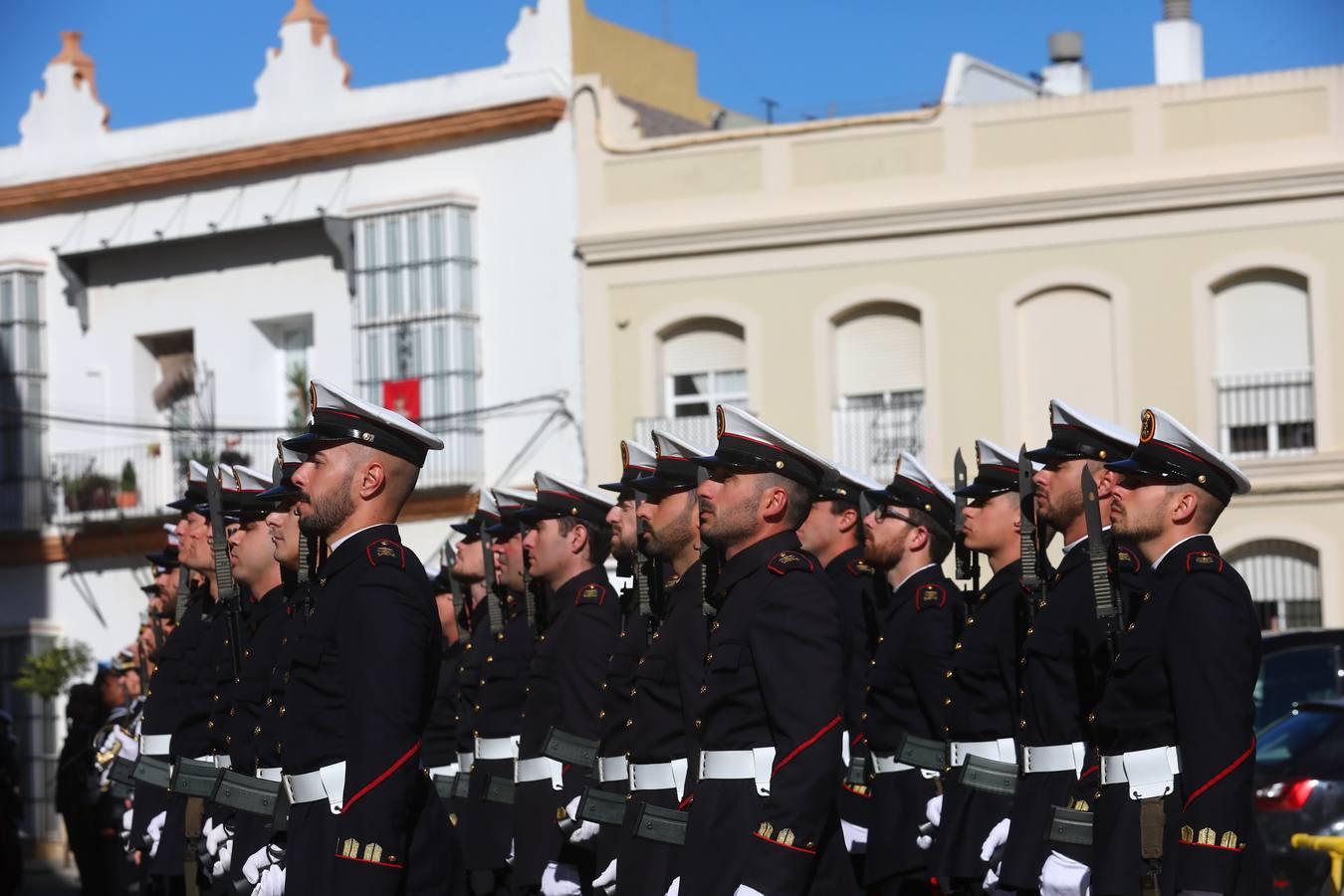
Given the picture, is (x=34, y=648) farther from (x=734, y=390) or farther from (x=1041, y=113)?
(x=1041, y=113)

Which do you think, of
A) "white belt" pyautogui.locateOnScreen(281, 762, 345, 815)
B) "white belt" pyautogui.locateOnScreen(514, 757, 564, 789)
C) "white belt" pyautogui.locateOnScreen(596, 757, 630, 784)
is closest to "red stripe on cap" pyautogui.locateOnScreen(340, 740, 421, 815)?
"white belt" pyautogui.locateOnScreen(281, 762, 345, 815)

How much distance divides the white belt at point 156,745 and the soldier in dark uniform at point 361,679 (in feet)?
14.0

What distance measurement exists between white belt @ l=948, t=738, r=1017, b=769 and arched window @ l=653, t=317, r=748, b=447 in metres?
15.8

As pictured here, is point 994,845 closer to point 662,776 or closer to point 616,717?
point 662,776

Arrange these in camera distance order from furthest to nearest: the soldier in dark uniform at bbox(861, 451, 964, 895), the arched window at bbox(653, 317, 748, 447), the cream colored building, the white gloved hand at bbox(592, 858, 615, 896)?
the arched window at bbox(653, 317, 748, 447)
the cream colored building
the soldier in dark uniform at bbox(861, 451, 964, 895)
the white gloved hand at bbox(592, 858, 615, 896)

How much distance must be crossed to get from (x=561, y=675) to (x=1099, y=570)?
129 inches

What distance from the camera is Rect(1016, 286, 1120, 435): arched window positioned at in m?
22.4

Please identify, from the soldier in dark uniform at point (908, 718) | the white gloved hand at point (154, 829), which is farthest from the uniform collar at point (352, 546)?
the white gloved hand at point (154, 829)

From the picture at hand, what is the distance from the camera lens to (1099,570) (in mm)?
6734

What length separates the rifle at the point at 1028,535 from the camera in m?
7.83

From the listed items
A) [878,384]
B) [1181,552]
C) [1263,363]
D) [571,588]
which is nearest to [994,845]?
[1181,552]

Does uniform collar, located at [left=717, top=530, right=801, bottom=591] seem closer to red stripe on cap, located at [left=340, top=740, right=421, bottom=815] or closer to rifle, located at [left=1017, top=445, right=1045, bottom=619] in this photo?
red stripe on cap, located at [left=340, top=740, right=421, bottom=815]

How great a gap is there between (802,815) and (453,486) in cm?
1912

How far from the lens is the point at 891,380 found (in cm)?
2348
